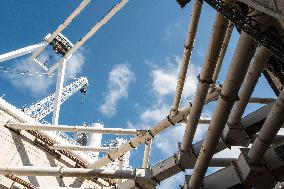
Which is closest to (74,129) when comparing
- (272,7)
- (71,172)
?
(71,172)

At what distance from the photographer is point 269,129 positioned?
→ 20.1 feet

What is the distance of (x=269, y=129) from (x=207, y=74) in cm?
167

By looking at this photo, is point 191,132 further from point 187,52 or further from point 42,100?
point 42,100

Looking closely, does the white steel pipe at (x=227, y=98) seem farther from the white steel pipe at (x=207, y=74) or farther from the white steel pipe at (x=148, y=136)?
the white steel pipe at (x=148, y=136)

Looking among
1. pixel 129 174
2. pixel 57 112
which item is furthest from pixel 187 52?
pixel 57 112

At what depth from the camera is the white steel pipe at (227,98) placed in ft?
18.4

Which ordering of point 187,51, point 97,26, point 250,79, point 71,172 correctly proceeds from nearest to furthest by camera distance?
point 250,79
point 187,51
point 71,172
point 97,26

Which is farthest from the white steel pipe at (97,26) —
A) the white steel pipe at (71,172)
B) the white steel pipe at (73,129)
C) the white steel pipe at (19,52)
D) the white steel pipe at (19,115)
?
the white steel pipe at (71,172)

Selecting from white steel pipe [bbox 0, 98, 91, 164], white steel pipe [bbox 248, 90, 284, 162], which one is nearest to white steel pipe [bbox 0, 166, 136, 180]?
white steel pipe [bbox 0, 98, 91, 164]

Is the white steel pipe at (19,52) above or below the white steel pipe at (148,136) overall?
above

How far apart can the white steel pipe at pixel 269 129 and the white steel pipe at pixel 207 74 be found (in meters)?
1.45

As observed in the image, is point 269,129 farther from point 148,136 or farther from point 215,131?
point 148,136

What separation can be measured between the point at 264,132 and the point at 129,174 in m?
4.07

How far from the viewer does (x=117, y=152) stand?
12195 mm
